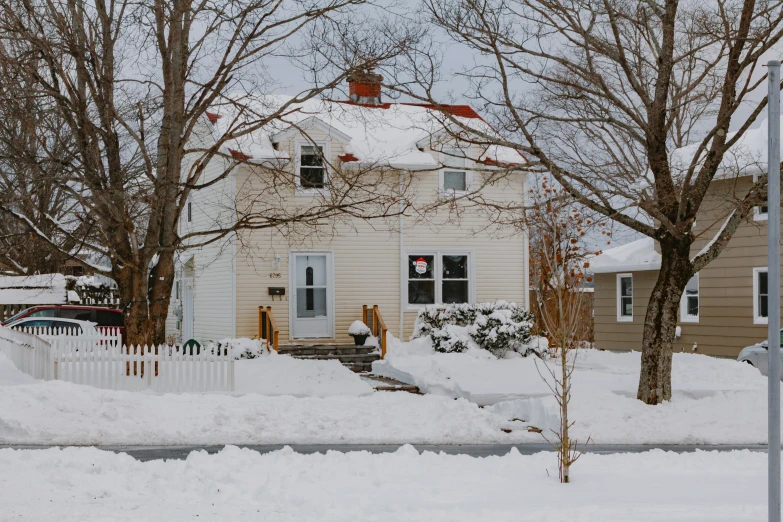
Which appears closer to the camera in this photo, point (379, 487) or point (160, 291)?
point (379, 487)

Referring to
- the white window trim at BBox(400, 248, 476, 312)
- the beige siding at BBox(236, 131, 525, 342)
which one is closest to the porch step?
the beige siding at BBox(236, 131, 525, 342)

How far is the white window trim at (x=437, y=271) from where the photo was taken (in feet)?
87.4

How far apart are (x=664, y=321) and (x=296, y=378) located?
7.73m

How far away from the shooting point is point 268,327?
2450cm

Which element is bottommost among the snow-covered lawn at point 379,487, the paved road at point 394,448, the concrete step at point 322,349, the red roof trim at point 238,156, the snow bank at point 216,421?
the paved road at point 394,448

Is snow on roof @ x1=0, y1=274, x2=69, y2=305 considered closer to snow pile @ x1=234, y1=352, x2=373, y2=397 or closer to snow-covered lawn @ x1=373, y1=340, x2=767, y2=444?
snow-covered lawn @ x1=373, y1=340, x2=767, y2=444

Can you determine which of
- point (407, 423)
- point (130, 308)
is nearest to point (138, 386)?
point (130, 308)

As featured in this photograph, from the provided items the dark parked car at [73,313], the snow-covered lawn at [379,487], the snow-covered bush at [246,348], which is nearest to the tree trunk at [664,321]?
the snow-covered lawn at [379,487]

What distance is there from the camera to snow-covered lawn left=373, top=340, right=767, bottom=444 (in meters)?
14.7

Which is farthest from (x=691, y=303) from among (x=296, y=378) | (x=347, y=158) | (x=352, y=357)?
(x=296, y=378)

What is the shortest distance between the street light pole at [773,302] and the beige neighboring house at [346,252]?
60.4ft

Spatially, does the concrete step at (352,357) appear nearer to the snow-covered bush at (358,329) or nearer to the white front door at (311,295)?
the snow-covered bush at (358,329)

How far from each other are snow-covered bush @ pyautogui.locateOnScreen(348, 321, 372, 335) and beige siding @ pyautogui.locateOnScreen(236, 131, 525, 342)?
93 centimetres

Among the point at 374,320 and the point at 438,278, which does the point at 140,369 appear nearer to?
the point at 374,320
